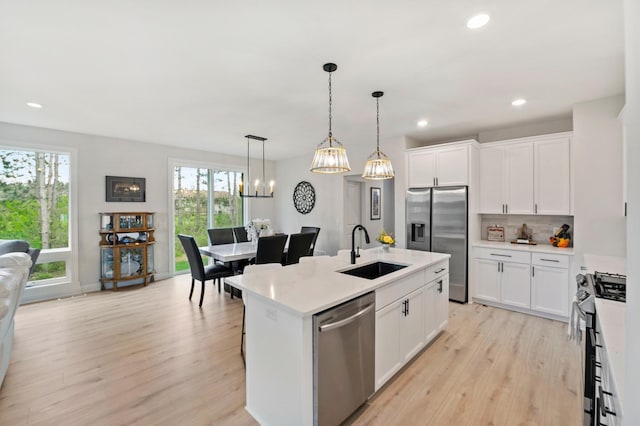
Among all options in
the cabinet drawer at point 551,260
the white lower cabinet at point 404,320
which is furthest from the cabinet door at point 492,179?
the white lower cabinet at point 404,320

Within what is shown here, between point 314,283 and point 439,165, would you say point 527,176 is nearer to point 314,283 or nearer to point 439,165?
point 439,165

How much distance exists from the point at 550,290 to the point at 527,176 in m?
1.54

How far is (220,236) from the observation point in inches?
211

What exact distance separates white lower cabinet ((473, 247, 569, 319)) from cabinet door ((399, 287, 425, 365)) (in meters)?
1.98

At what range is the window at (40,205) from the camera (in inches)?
169

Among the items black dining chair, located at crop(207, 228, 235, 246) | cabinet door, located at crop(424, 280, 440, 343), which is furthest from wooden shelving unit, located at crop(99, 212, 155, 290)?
cabinet door, located at crop(424, 280, 440, 343)

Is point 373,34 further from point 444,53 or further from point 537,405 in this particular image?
point 537,405

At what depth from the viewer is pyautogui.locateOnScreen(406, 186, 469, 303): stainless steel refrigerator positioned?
4246 mm

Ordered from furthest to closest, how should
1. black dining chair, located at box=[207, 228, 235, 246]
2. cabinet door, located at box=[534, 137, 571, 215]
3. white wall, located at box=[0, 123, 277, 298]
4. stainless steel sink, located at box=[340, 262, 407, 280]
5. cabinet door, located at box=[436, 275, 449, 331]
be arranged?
1. black dining chair, located at box=[207, 228, 235, 246]
2. white wall, located at box=[0, 123, 277, 298]
3. cabinet door, located at box=[534, 137, 571, 215]
4. cabinet door, located at box=[436, 275, 449, 331]
5. stainless steel sink, located at box=[340, 262, 407, 280]

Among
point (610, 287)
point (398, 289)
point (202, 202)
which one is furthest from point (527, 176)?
point (202, 202)

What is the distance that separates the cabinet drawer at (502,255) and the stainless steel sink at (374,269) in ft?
6.64

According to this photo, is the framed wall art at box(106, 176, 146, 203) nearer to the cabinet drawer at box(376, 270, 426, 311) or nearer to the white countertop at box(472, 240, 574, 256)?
the cabinet drawer at box(376, 270, 426, 311)

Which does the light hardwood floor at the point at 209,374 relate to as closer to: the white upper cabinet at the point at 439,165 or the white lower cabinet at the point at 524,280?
the white lower cabinet at the point at 524,280

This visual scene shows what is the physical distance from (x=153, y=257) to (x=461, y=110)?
5.68 metres
